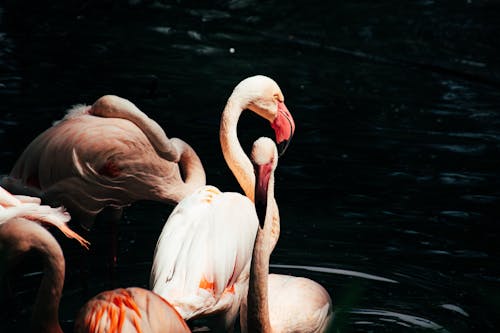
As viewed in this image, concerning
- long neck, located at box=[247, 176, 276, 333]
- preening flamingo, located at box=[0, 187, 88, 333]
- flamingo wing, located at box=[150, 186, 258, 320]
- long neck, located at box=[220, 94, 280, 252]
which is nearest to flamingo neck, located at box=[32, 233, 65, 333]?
preening flamingo, located at box=[0, 187, 88, 333]

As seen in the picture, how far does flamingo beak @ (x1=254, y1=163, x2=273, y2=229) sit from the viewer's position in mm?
3791

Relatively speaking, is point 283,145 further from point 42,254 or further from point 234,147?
point 42,254

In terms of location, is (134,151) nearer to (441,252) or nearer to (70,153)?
(70,153)

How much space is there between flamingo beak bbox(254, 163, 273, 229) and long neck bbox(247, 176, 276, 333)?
125 mm

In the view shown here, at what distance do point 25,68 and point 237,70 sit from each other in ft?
5.61

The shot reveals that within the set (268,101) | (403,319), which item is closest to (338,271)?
(403,319)

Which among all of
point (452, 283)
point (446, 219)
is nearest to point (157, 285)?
point (452, 283)

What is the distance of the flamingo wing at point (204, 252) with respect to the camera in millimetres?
4082

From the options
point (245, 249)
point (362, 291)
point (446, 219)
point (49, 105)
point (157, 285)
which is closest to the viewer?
point (157, 285)

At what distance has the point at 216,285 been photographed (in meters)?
4.17

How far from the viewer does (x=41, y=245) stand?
3701 millimetres

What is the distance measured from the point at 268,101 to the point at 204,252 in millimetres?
1161

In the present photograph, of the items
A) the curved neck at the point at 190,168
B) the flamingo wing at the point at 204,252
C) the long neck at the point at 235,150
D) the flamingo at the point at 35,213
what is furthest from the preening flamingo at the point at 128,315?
the curved neck at the point at 190,168

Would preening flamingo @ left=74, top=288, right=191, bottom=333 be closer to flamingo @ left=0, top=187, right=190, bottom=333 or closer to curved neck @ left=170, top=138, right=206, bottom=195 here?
flamingo @ left=0, top=187, right=190, bottom=333
